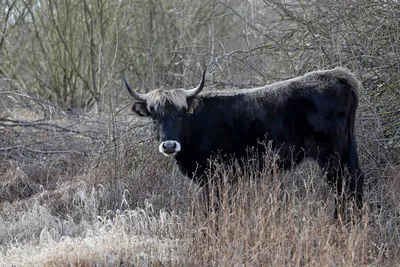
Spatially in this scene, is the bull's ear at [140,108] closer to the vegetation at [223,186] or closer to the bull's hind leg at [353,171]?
the vegetation at [223,186]

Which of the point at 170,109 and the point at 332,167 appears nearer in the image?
the point at 332,167

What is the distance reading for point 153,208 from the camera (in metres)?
8.06

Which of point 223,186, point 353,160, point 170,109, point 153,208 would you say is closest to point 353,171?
point 353,160

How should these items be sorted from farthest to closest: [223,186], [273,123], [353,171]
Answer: [273,123]
[353,171]
[223,186]

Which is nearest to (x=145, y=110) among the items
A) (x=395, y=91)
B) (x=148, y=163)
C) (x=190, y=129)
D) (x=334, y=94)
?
(x=190, y=129)

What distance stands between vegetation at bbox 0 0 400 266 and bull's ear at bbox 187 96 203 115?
0.95 metres

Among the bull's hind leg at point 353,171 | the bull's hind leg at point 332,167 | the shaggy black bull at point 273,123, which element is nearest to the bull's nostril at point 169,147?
the shaggy black bull at point 273,123

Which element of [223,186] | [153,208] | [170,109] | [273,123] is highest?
[170,109]

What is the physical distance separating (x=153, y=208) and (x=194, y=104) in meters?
1.33

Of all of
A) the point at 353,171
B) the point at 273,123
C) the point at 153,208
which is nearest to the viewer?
the point at 353,171

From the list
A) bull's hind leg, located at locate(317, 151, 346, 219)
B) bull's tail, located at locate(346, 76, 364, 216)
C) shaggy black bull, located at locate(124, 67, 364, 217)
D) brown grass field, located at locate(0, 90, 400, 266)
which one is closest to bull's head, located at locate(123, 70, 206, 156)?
shaggy black bull, located at locate(124, 67, 364, 217)

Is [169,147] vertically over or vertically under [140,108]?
under

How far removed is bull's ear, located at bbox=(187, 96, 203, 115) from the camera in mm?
8070

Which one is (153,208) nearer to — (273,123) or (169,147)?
(169,147)
